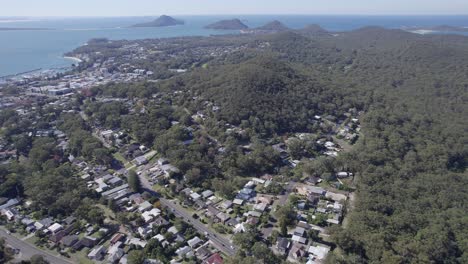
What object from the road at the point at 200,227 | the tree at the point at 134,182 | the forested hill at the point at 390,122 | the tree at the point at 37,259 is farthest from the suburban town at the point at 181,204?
the forested hill at the point at 390,122

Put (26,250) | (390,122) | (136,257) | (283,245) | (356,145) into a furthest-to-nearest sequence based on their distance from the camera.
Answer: (390,122)
(356,145)
(26,250)
(283,245)
(136,257)

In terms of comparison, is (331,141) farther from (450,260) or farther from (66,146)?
(66,146)

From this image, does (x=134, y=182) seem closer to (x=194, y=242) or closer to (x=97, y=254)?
(x=97, y=254)

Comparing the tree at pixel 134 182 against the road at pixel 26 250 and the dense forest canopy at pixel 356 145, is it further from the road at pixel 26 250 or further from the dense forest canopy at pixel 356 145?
the road at pixel 26 250

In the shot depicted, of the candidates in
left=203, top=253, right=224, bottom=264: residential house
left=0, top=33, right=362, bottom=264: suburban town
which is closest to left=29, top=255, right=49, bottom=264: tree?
left=0, top=33, right=362, bottom=264: suburban town

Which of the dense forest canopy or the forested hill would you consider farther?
the dense forest canopy

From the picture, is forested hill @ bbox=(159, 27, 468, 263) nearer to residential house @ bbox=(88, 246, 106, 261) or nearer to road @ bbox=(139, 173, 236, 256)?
road @ bbox=(139, 173, 236, 256)

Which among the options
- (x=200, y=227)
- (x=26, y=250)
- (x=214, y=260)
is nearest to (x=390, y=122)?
(x=200, y=227)
